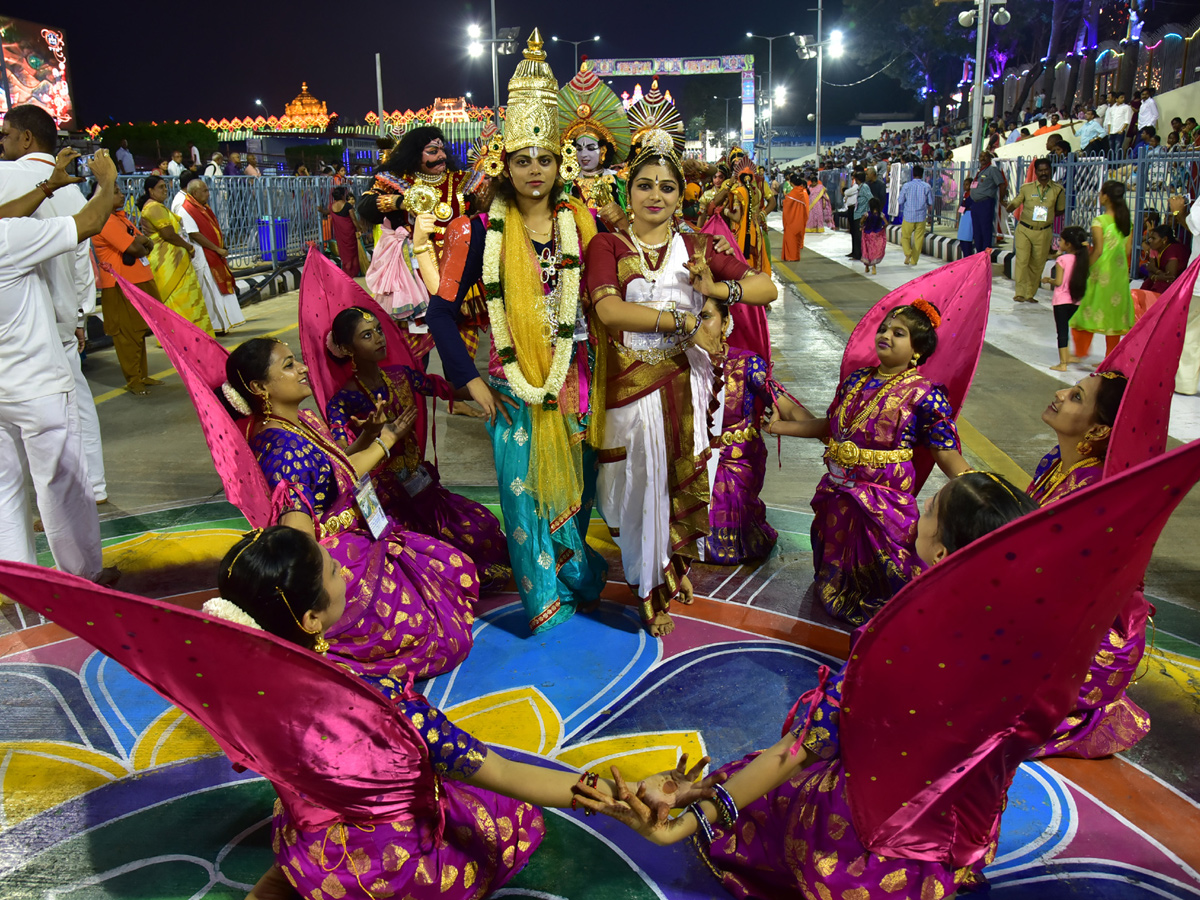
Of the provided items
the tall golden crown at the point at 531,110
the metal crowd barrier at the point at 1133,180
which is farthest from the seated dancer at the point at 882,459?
the metal crowd barrier at the point at 1133,180

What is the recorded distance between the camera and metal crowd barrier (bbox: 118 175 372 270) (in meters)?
13.4

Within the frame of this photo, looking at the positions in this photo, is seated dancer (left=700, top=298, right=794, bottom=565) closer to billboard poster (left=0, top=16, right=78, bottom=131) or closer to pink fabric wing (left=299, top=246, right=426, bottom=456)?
pink fabric wing (left=299, top=246, right=426, bottom=456)

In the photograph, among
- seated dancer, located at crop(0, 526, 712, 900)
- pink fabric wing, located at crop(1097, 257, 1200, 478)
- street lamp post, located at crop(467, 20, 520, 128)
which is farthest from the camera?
street lamp post, located at crop(467, 20, 520, 128)

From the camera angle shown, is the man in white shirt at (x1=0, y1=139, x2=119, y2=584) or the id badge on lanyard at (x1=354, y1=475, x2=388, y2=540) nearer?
the id badge on lanyard at (x1=354, y1=475, x2=388, y2=540)

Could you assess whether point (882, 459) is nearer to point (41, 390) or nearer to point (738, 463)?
point (738, 463)

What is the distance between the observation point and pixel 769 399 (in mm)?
4012

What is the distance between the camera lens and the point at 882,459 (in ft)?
11.1

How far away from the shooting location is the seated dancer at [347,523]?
2.89 m

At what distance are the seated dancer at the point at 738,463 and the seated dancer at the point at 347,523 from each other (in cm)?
135

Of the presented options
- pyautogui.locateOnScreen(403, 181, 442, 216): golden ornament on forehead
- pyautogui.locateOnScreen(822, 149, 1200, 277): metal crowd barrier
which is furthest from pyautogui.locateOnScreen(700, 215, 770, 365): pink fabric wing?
pyautogui.locateOnScreen(822, 149, 1200, 277): metal crowd barrier

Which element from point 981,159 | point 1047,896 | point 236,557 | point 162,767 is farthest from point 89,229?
point 981,159

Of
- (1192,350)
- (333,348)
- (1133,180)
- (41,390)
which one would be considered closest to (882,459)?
(333,348)

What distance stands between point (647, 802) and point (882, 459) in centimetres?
190

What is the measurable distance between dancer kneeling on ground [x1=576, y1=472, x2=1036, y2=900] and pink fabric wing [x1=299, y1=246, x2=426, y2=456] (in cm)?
228
